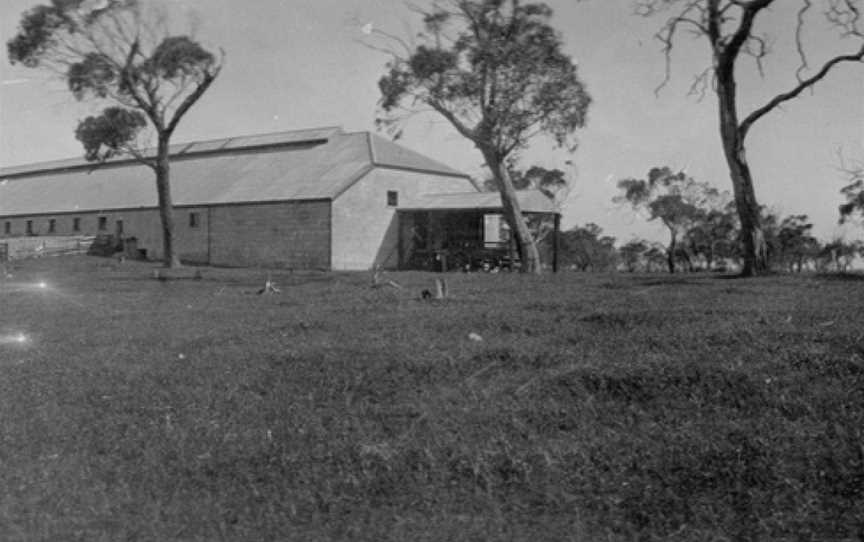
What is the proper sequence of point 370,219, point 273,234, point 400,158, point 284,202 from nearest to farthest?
1. point 284,202
2. point 273,234
3. point 370,219
4. point 400,158

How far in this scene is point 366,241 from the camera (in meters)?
40.7

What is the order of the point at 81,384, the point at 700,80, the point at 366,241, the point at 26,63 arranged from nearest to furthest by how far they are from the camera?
1. the point at 81,384
2. the point at 700,80
3. the point at 26,63
4. the point at 366,241

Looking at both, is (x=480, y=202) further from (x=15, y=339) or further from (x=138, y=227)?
(x=15, y=339)

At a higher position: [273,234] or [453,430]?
[273,234]

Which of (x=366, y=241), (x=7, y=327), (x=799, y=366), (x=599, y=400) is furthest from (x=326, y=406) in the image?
(x=366, y=241)

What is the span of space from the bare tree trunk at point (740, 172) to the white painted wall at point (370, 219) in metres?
22.2

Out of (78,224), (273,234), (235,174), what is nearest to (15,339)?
(273,234)

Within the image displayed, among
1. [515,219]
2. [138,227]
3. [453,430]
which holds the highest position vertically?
[138,227]

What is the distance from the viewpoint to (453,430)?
6.66 metres

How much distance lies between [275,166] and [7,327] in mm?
33634

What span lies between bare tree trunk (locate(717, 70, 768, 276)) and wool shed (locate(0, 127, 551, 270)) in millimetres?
18609

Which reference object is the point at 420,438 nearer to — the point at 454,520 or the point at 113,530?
the point at 454,520

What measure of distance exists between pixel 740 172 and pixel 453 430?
595 inches

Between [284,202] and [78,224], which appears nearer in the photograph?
[284,202]
